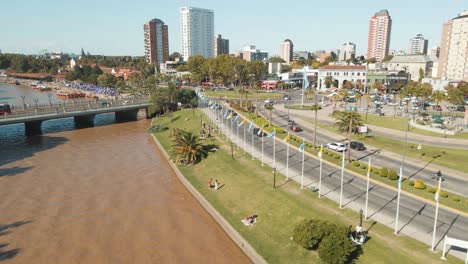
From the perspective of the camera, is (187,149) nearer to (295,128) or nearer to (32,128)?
(295,128)

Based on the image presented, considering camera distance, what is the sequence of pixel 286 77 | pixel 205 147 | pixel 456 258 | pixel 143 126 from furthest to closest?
pixel 286 77
pixel 143 126
pixel 205 147
pixel 456 258

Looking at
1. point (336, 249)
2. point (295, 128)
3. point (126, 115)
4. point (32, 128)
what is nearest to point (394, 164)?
point (295, 128)

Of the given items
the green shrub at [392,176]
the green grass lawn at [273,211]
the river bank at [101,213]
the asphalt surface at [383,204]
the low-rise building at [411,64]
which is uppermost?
the low-rise building at [411,64]

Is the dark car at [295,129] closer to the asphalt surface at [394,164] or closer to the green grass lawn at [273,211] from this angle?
the asphalt surface at [394,164]

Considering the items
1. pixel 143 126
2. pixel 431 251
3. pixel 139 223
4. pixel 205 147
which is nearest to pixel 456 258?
pixel 431 251

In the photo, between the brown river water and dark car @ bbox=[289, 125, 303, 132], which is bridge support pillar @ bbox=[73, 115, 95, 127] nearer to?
the brown river water

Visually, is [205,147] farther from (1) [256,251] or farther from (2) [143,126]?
(2) [143,126]

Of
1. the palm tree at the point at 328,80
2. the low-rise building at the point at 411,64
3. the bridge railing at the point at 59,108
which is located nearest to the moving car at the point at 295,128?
the bridge railing at the point at 59,108
